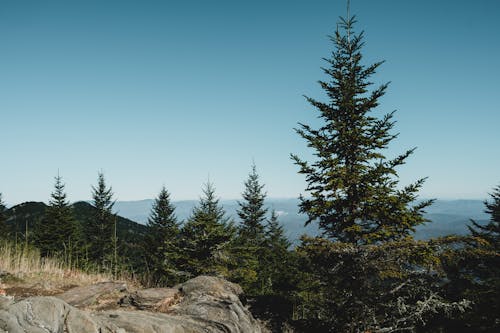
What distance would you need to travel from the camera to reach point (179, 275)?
14.8 metres

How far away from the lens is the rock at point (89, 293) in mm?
5637

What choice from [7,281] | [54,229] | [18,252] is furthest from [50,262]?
[54,229]

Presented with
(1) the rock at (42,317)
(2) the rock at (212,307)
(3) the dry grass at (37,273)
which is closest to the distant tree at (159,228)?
(3) the dry grass at (37,273)

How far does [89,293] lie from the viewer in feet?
19.7

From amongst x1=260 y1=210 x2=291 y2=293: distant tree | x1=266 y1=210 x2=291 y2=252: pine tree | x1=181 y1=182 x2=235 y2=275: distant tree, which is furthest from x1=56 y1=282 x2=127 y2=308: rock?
x1=266 y1=210 x2=291 y2=252: pine tree

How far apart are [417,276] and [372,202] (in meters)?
2.67

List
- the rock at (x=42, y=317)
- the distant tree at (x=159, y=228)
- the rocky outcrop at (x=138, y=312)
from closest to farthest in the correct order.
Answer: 1. the rock at (x=42, y=317)
2. the rocky outcrop at (x=138, y=312)
3. the distant tree at (x=159, y=228)

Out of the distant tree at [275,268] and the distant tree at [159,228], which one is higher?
the distant tree at [159,228]

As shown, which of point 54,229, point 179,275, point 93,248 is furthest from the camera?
point 93,248

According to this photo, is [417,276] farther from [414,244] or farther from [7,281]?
[7,281]

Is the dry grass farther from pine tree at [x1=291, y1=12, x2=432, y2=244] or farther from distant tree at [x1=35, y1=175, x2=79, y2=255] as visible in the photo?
distant tree at [x1=35, y1=175, x2=79, y2=255]

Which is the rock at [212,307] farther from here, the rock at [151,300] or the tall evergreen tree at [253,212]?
the tall evergreen tree at [253,212]

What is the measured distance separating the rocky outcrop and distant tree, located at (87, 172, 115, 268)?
30.9 metres

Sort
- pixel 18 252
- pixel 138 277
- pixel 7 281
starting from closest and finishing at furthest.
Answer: pixel 7 281
pixel 18 252
pixel 138 277
